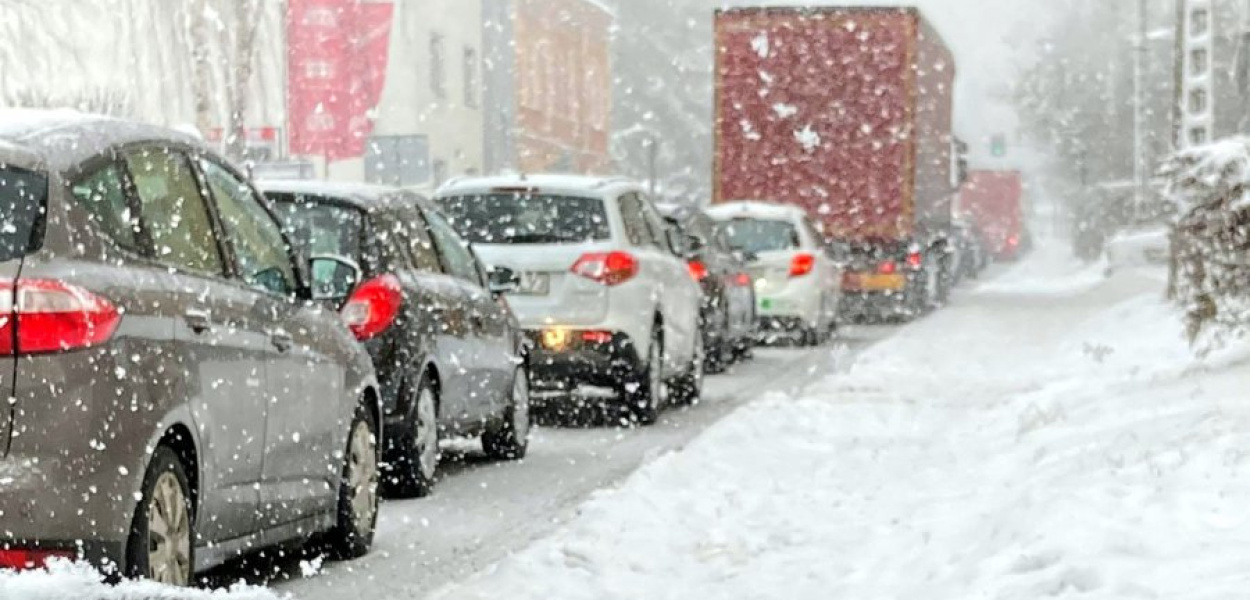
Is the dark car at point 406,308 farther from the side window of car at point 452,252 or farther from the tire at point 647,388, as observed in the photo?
the tire at point 647,388

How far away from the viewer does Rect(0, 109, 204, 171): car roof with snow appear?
6.80 m

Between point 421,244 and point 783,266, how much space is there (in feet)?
51.0

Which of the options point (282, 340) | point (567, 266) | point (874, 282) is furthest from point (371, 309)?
point (874, 282)

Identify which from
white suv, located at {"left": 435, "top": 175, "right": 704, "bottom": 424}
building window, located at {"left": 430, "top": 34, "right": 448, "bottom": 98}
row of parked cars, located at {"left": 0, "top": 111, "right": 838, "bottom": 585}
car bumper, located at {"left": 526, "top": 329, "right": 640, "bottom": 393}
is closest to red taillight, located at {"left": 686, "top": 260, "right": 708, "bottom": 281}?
white suv, located at {"left": 435, "top": 175, "right": 704, "bottom": 424}

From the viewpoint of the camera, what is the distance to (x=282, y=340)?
8.27 m

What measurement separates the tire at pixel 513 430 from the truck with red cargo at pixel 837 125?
19.3 metres

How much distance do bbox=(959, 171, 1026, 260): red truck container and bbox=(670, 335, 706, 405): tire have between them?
77.7 meters

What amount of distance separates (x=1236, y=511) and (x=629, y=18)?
74597 millimetres

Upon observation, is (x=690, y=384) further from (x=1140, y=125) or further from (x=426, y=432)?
(x=1140, y=125)

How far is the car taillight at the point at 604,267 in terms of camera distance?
1557cm

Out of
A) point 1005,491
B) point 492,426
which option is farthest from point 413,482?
point 1005,491

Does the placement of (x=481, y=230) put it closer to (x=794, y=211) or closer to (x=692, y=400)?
(x=692, y=400)

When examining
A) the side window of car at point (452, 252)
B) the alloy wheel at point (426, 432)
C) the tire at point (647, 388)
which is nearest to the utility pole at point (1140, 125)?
the tire at point (647, 388)

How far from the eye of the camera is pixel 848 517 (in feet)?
36.2
